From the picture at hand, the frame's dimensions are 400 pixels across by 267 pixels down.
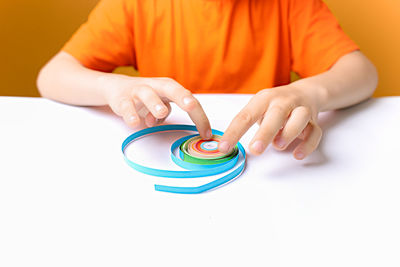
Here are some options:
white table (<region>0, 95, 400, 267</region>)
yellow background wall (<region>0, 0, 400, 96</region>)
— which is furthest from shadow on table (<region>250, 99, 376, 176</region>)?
yellow background wall (<region>0, 0, 400, 96</region>)

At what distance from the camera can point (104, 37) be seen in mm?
762

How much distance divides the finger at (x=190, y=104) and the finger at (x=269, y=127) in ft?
0.23

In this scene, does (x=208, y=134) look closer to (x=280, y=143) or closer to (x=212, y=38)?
(x=280, y=143)

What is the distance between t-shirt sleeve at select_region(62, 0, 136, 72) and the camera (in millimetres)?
742

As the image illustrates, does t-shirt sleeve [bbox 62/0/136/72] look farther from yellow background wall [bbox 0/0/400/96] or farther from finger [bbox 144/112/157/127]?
yellow background wall [bbox 0/0/400/96]

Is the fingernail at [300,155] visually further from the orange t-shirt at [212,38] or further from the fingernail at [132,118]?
the orange t-shirt at [212,38]

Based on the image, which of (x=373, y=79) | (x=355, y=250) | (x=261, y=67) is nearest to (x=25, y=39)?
(x=261, y=67)

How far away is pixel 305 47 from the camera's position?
2.54 ft

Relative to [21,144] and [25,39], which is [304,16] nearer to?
[21,144]

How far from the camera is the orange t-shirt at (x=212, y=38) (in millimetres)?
760

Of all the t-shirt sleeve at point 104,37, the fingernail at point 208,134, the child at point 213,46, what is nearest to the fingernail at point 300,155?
the fingernail at point 208,134

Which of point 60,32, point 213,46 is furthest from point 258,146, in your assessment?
point 60,32

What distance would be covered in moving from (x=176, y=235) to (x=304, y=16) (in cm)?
59

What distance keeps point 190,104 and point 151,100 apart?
5 cm
